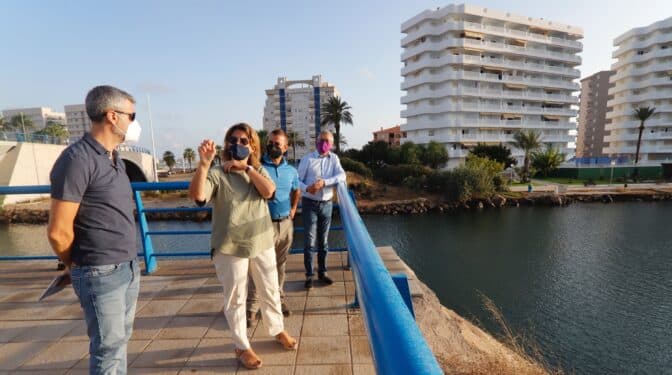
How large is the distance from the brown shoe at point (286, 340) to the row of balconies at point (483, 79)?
156ft

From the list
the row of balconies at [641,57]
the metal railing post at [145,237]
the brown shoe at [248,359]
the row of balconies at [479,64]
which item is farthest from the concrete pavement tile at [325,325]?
the row of balconies at [641,57]

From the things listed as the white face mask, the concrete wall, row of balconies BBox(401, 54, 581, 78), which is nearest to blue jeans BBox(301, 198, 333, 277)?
the white face mask

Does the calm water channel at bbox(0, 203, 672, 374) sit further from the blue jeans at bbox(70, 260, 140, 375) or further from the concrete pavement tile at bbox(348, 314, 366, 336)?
the blue jeans at bbox(70, 260, 140, 375)

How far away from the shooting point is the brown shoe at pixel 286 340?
214cm

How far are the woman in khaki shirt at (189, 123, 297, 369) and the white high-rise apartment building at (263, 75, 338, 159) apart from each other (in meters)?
69.3

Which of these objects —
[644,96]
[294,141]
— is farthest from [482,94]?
[294,141]

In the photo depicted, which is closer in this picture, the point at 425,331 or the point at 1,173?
the point at 425,331

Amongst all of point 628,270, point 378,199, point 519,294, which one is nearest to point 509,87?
point 378,199

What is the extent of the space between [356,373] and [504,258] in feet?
54.3

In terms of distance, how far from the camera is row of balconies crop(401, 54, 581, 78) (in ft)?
145

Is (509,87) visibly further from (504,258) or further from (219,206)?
(219,206)

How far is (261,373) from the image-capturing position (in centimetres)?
193

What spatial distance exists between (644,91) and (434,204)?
51.7m

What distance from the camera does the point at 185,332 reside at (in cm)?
242
